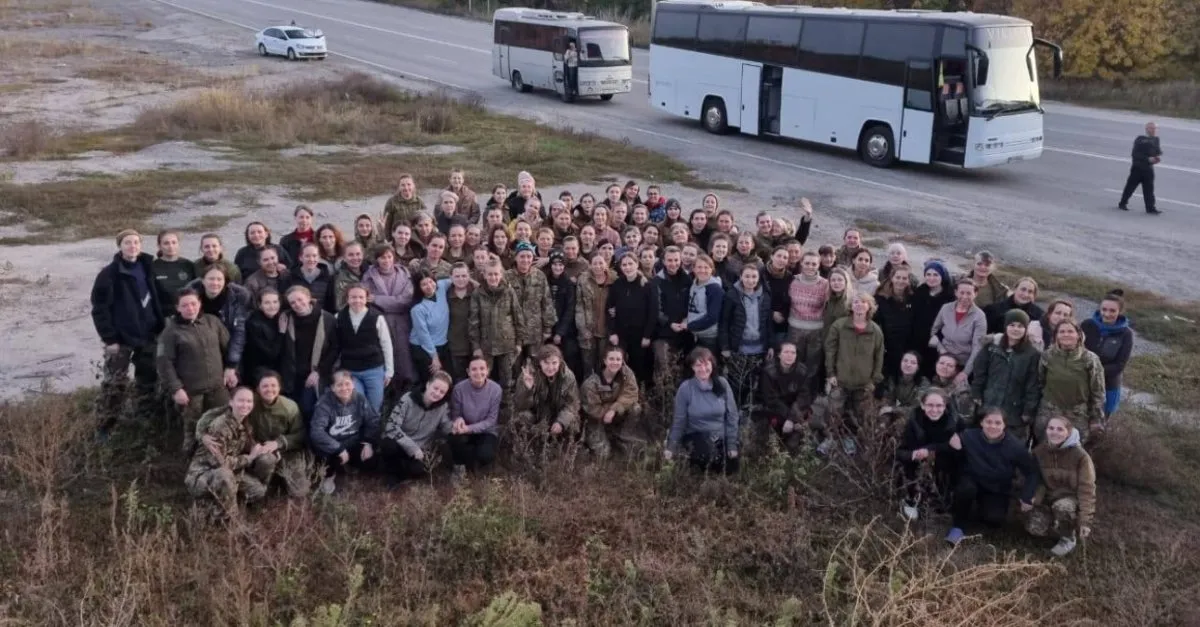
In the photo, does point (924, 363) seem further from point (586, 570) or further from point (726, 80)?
point (726, 80)

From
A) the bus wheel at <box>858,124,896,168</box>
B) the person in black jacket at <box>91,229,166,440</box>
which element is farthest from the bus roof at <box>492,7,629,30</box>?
the person in black jacket at <box>91,229,166,440</box>

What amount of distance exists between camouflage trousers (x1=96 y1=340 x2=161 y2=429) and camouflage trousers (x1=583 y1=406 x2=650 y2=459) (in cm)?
364

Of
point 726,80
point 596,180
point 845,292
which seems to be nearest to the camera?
point 845,292

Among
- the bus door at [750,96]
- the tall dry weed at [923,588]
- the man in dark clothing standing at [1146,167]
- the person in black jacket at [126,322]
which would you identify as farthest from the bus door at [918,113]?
the person in black jacket at [126,322]

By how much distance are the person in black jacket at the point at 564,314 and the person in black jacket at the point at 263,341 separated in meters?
2.42

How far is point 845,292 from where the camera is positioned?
28.1 ft

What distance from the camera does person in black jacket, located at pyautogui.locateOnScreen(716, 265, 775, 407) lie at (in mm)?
8789

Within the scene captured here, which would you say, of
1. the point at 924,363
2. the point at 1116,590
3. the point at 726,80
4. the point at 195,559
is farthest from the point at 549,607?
the point at 726,80

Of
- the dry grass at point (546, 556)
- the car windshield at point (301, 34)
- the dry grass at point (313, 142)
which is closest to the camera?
the dry grass at point (546, 556)

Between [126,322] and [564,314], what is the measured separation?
3652 mm

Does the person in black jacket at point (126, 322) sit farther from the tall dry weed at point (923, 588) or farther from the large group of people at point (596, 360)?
the tall dry weed at point (923, 588)

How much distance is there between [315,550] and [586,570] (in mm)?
1851

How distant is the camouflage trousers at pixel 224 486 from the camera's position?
6891 millimetres

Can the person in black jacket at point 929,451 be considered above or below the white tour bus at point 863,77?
below
